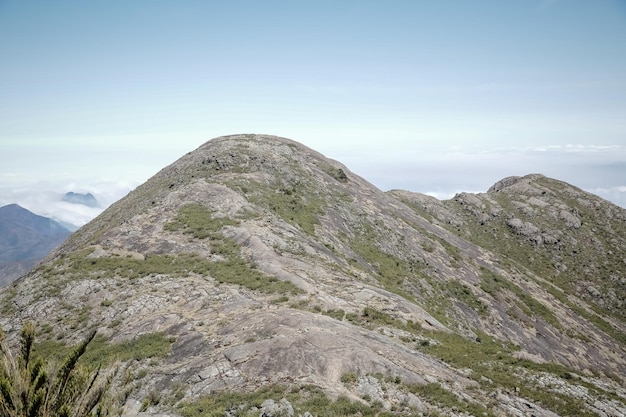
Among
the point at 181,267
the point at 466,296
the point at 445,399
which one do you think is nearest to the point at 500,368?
the point at 445,399

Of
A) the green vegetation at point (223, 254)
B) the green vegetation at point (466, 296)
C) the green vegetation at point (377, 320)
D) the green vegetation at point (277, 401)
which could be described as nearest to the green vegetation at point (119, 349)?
the green vegetation at point (277, 401)

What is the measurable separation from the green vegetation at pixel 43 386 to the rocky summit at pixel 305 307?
3.92 ft

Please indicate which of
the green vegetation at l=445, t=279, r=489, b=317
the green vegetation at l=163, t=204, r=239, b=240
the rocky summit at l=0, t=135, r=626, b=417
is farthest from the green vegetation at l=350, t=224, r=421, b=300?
the green vegetation at l=163, t=204, r=239, b=240

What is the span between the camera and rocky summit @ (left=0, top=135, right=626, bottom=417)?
734 inches

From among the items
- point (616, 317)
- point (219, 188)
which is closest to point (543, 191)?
point (616, 317)

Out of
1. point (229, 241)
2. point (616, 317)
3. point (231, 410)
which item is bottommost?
point (616, 317)

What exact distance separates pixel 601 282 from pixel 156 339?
290 feet

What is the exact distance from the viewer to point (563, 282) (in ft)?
245

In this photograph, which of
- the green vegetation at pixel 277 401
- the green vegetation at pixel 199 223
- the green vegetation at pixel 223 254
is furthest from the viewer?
the green vegetation at pixel 199 223

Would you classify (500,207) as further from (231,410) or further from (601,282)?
(231,410)

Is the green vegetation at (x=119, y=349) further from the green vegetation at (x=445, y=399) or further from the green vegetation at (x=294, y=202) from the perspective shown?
the green vegetation at (x=294, y=202)

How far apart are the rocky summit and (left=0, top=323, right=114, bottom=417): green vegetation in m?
1.19

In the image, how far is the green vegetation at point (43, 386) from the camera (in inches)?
367

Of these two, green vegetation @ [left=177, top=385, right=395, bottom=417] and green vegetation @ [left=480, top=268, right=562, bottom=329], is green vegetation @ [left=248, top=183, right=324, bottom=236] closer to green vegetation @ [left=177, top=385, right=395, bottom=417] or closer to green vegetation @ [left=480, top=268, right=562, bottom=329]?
green vegetation @ [left=480, top=268, right=562, bottom=329]
